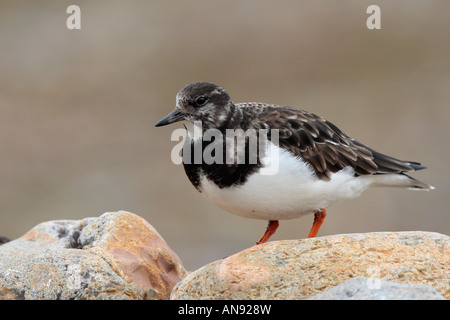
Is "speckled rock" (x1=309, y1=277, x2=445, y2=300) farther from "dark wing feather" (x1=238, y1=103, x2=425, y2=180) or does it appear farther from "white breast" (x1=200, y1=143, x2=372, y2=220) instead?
"dark wing feather" (x1=238, y1=103, x2=425, y2=180)

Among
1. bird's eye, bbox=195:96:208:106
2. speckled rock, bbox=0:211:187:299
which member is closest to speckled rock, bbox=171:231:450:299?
speckled rock, bbox=0:211:187:299

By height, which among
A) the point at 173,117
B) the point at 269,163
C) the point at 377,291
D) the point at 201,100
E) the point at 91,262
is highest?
the point at 201,100

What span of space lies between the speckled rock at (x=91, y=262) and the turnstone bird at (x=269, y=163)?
0.63 meters

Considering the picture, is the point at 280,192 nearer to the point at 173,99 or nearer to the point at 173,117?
the point at 173,117

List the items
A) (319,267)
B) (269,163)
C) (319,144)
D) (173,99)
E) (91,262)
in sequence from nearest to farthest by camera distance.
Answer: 1. (319,267)
2. (91,262)
3. (269,163)
4. (319,144)
5. (173,99)

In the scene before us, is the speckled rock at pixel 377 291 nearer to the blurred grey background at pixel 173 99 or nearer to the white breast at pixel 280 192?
the white breast at pixel 280 192

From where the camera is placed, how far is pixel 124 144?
1545cm

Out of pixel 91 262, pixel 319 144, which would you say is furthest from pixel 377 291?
pixel 319 144

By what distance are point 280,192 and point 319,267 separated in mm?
999

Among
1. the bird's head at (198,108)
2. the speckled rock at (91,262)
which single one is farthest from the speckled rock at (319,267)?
the bird's head at (198,108)

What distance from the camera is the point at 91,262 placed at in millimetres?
4492

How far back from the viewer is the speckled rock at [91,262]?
4348mm
